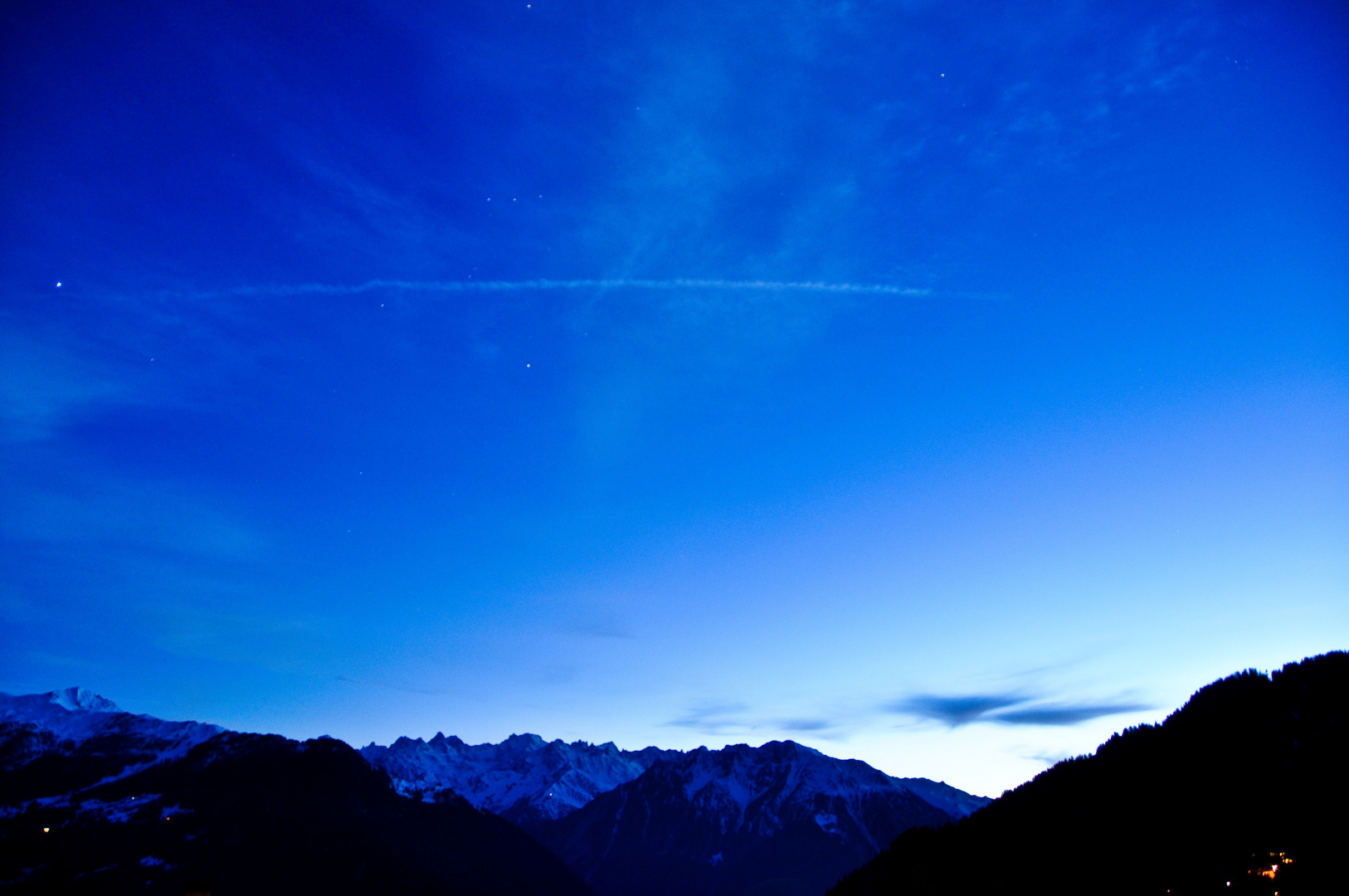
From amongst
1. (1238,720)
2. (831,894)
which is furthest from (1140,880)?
(831,894)

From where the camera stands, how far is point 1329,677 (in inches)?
4707

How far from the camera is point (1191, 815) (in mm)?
121938

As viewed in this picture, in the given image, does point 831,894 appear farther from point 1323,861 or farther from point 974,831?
point 1323,861

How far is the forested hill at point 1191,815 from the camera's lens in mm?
103062

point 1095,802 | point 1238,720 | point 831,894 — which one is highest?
point 1238,720

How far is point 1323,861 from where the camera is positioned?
96.1 meters

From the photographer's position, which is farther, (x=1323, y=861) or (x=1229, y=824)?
(x=1229, y=824)

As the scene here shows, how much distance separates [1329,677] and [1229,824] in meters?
27.4

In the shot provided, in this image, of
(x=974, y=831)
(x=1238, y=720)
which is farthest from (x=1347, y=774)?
(x=974, y=831)

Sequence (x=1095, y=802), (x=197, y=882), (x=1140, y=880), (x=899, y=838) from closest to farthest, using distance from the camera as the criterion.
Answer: (x=197, y=882)
(x=1140, y=880)
(x=1095, y=802)
(x=899, y=838)

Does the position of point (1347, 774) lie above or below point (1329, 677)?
below

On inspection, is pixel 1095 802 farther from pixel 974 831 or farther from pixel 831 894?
pixel 831 894

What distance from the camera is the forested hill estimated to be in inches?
4058

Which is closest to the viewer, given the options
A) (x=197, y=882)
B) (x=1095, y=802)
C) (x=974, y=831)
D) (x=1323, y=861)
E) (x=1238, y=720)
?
(x=197, y=882)
